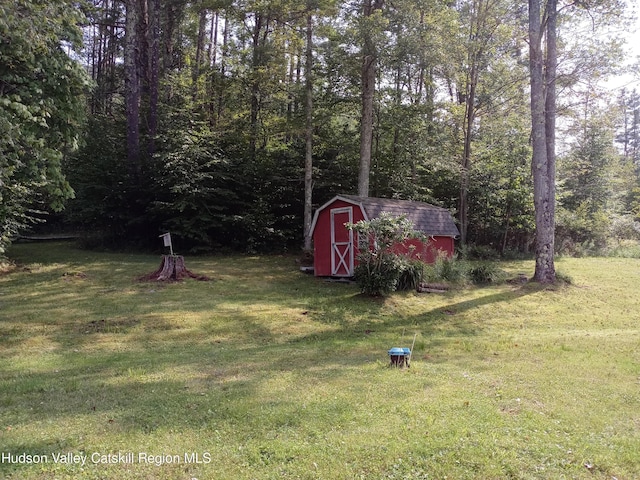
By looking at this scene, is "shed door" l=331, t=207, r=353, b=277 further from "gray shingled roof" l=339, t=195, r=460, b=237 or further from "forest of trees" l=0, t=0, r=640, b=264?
"forest of trees" l=0, t=0, r=640, b=264

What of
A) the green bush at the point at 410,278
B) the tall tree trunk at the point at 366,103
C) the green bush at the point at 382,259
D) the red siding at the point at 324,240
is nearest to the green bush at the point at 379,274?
the green bush at the point at 382,259

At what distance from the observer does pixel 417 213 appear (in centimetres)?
1536

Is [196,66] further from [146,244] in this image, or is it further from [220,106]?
[146,244]

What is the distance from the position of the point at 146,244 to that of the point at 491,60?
59.3ft

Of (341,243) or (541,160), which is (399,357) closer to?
(341,243)

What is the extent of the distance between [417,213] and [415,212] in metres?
0.09

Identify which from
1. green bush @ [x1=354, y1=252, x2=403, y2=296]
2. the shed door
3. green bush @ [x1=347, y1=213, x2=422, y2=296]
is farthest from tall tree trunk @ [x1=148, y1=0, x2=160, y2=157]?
green bush @ [x1=354, y1=252, x2=403, y2=296]

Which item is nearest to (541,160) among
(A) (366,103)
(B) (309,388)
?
(A) (366,103)

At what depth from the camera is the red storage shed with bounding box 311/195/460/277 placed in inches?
560

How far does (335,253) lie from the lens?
48.6ft

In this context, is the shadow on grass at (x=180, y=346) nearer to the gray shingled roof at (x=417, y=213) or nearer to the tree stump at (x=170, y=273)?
the tree stump at (x=170, y=273)

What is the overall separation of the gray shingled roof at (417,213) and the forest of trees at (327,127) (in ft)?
10.1

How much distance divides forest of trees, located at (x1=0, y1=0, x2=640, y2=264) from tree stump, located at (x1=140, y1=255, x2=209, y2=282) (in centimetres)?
486

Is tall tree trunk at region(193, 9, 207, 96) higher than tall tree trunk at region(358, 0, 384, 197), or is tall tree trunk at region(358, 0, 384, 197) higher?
tall tree trunk at region(193, 9, 207, 96)
